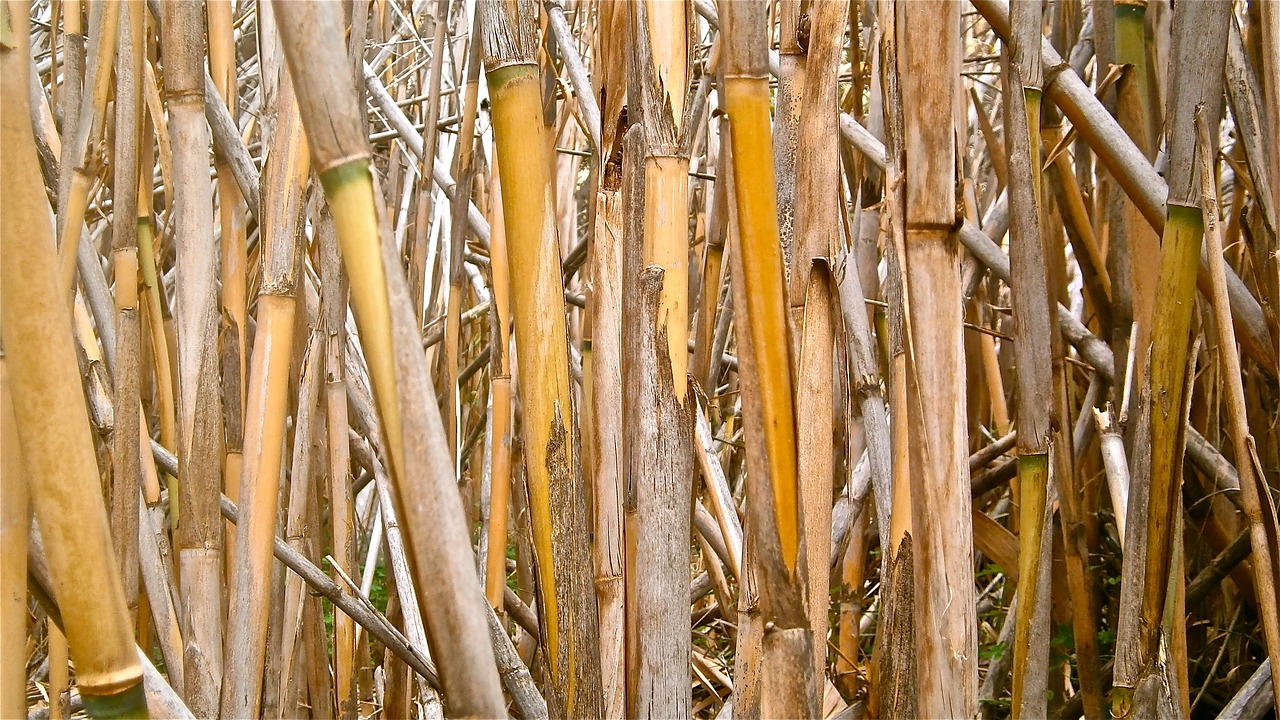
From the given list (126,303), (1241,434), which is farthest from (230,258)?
(1241,434)

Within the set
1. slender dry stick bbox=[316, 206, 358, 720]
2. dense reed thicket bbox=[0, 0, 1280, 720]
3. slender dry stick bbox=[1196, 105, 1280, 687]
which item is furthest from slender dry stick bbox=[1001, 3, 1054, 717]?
slender dry stick bbox=[316, 206, 358, 720]

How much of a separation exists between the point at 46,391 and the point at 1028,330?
54cm

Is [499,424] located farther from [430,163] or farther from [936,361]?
[936,361]

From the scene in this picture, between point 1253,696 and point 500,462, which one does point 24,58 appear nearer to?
point 500,462

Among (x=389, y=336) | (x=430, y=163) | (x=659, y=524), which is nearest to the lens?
(x=389, y=336)

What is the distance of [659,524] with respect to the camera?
0.52 metres

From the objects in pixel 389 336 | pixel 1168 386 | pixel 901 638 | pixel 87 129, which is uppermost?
pixel 87 129

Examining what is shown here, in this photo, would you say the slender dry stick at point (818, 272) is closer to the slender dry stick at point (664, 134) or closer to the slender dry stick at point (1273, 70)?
the slender dry stick at point (664, 134)

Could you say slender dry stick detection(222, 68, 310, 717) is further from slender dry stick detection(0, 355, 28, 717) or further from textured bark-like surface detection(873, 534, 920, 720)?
textured bark-like surface detection(873, 534, 920, 720)

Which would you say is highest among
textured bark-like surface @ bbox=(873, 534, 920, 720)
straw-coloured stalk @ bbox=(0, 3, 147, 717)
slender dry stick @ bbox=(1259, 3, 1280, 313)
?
slender dry stick @ bbox=(1259, 3, 1280, 313)

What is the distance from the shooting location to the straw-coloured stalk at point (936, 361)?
464mm

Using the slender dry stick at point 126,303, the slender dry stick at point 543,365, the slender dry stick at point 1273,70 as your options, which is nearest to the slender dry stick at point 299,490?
the slender dry stick at point 126,303

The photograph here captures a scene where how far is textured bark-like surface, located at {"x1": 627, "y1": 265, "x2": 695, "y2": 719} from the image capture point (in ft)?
1.67

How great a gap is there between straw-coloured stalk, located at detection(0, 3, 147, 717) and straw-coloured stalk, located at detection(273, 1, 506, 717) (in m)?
0.11
